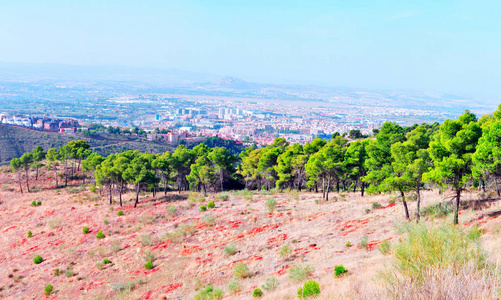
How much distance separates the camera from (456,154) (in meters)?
15.1

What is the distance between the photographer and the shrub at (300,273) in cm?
1237

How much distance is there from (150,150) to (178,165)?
164ft

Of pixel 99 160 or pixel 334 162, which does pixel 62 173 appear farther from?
pixel 334 162

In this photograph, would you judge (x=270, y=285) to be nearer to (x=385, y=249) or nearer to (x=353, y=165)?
(x=385, y=249)

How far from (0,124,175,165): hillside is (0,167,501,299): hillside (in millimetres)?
56439

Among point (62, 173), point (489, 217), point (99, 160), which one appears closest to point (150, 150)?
point (62, 173)

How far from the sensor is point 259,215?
2372 centimetres

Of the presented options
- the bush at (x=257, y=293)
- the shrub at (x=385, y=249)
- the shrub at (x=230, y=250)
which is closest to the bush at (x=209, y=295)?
the bush at (x=257, y=293)

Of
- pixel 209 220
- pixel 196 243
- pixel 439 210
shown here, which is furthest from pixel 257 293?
pixel 209 220

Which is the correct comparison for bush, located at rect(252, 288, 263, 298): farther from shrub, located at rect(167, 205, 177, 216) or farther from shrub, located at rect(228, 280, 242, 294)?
shrub, located at rect(167, 205, 177, 216)

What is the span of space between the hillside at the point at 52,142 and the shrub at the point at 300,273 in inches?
2926

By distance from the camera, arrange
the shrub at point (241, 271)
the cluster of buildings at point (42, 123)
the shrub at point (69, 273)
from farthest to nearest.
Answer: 1. the cluster of buildings at point (42, 123)
2. the shrub at point (69, 273)
3. the shrub at point (241, 271)

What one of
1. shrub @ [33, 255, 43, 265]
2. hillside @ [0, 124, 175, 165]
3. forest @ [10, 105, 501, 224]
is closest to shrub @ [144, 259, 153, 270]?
shrub @ [33, 255, 43, 265]

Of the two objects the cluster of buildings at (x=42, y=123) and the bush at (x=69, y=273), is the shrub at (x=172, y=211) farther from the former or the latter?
the cluster of buildings at (x=42, y=123)
